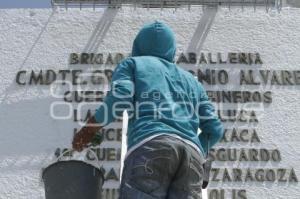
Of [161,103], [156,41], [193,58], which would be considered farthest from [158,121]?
[193,58]

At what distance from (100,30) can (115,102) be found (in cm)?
389

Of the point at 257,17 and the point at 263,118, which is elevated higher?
the point at 257,17

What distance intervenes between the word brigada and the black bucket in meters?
3.16

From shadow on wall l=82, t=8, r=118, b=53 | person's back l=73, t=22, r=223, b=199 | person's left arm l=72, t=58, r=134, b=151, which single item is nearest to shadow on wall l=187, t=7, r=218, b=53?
shadow on wall l=82, t=8, r=118, b=53

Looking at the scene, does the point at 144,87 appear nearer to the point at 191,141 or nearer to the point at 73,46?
the point at 191,141

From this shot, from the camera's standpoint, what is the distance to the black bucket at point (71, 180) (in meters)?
5.45

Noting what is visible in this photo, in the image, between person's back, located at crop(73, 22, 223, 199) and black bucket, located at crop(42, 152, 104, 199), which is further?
black bucket, located at crop(42, 152, 104, 199)

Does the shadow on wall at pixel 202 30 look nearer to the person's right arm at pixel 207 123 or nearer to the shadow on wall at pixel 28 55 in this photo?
the shadow on wall at pixel 28 55

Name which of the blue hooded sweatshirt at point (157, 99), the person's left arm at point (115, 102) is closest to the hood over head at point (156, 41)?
the blue hooded sweatshirt at point (157, 99)

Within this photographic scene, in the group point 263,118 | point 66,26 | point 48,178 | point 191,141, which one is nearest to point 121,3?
point 66,26

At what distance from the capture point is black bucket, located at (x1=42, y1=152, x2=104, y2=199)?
17.9ft

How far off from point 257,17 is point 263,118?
4.14ft

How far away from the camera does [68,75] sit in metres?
8.50

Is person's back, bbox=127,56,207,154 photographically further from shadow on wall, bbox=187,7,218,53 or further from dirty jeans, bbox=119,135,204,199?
shadow on wall, bbox=187,7,218,53
